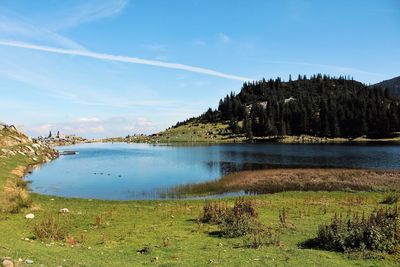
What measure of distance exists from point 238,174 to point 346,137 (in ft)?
472

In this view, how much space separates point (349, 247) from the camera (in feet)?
66.3

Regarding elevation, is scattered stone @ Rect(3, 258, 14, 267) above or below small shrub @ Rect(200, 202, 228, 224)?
above

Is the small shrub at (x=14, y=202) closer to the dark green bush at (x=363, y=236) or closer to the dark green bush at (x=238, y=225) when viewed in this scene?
the dark green bush at (x=238, y=225)

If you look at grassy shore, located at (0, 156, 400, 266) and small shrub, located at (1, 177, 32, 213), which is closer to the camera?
grassy shore, located at (0, 156, 400, 266)

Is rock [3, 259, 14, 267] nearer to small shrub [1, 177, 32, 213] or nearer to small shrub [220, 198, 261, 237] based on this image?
small shrub [220, 198, 261, 237]

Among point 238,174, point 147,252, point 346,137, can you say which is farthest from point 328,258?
point 346,137

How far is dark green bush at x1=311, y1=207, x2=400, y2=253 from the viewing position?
1975 cm

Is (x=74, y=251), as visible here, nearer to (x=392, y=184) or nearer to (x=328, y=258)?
(x=328, y=258)

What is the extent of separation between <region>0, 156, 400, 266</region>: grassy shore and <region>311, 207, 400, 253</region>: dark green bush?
3.12 ft

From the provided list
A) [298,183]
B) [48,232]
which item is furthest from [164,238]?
[298,183]

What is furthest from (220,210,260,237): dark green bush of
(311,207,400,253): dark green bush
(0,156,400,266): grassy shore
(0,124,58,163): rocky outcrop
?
(0,124,58,163): rocky outcrop

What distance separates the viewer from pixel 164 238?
24.3 metres

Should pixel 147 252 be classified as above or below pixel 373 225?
below

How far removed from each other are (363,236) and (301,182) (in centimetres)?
4149
